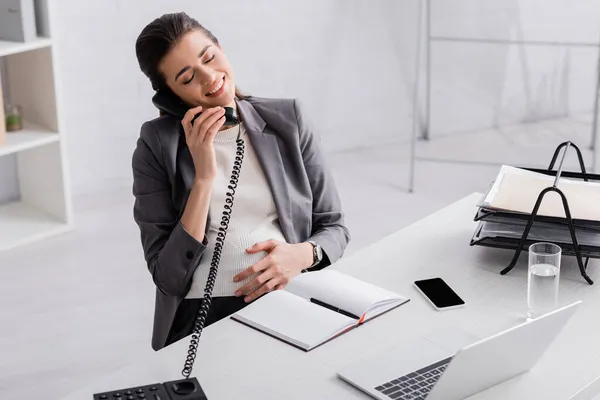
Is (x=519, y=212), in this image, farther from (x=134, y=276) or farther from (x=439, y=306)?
(x=134, y=276)

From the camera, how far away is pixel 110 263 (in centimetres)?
354

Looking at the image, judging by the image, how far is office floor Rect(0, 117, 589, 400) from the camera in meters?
2.89

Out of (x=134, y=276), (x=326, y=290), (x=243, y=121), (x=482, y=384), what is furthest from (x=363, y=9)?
(x=482, y=384)

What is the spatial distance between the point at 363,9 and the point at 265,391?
3347 mm

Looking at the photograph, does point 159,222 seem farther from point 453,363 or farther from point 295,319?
point 453,363

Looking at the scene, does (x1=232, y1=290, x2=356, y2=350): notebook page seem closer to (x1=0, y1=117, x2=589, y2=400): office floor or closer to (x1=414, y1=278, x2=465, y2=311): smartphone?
(x1=414, y1=278, x2=465, y2=311): smartphone

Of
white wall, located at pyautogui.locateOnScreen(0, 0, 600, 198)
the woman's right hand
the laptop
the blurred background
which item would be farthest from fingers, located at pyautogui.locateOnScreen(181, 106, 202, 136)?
white wall, located at pyautogui.locateOnScreen(0, 0, 600, 198)

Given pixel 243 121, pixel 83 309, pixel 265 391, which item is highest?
pixel 243 121

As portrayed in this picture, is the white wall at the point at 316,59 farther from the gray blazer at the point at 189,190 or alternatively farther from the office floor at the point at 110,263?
the gray blazer at the point at 189,190

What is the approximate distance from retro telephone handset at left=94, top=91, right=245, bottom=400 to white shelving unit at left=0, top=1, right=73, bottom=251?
161 centimetres

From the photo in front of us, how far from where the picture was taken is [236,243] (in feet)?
6.99

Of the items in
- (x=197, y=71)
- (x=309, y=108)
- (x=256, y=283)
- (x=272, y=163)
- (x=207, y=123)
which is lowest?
(x=309, y=108)

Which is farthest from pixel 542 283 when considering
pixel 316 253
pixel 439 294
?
pixel 316 253

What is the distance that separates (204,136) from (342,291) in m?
0.46
